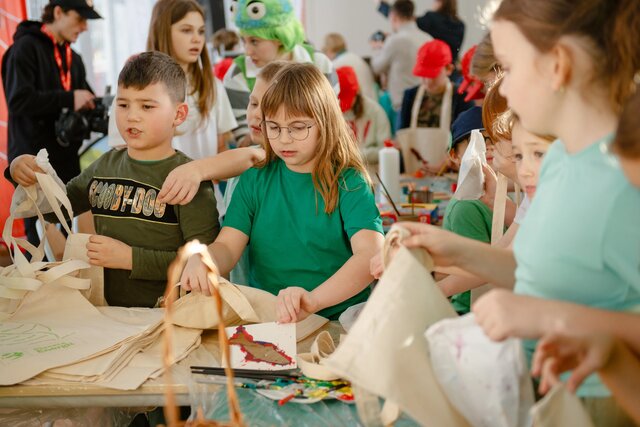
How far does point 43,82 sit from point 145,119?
225 centimetres

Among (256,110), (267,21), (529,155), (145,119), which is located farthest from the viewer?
(267,21)

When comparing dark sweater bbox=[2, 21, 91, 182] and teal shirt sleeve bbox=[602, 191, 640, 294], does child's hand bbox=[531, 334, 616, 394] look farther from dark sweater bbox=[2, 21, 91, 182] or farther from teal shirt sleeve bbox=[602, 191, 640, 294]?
dark sweater bbox=[2, 21, 91, 182]

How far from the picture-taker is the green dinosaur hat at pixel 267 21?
352 cm

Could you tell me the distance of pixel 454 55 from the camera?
21.4 feet

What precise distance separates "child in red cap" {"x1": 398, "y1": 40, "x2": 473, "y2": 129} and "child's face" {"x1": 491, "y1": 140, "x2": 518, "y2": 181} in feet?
8.79

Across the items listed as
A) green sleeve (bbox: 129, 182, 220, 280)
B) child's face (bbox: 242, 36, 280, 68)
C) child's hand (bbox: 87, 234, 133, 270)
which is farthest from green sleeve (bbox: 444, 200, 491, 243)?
child's face (bbox: 242, 36, 280, 68)

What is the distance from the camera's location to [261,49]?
11.6ft

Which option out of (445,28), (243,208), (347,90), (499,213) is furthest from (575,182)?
(445,28)

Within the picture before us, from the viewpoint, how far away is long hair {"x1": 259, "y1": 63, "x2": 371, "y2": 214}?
83.4 inches

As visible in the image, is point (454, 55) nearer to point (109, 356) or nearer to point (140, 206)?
point (140, 206)

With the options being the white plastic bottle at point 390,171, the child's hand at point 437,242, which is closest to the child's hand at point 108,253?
the child's hand at point 437,242

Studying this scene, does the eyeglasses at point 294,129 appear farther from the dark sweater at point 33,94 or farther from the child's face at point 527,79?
the dark sweater at point 33,94

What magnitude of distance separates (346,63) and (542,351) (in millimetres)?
6217

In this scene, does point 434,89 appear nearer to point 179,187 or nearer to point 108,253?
point 179,187
